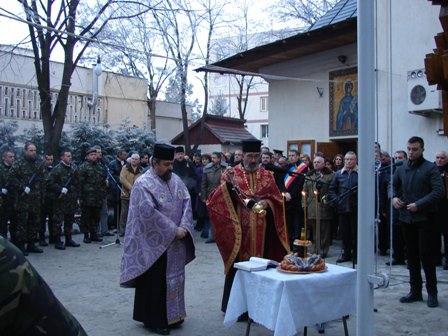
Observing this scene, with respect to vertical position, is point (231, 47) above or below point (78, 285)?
above

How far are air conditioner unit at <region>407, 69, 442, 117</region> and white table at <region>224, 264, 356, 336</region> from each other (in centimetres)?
678

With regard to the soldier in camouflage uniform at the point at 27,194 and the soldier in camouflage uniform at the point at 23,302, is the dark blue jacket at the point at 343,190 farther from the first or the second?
the soldier in camouflage uniform at the point at 23,302

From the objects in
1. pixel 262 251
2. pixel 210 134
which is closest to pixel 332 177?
pixel 262 251

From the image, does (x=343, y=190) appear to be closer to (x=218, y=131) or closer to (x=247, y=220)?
(x=247, y=220)

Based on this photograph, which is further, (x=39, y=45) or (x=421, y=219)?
(x=39, y=45)

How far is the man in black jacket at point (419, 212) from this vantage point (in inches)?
253

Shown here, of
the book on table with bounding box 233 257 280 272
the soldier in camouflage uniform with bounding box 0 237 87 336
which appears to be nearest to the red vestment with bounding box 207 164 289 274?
the book on table with bounding box 233 257 280 272

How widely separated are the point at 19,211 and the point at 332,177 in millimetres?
5920

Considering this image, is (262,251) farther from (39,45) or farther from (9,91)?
(9,91)

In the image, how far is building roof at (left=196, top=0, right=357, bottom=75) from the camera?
12.6 meters

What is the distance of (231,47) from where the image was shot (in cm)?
3006

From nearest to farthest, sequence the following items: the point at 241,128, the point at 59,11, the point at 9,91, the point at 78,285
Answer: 1. the point at 78,285
2. the point at 59,11
3. the point at 9,91
4. the point at 241,128

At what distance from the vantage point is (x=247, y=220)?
234 inches

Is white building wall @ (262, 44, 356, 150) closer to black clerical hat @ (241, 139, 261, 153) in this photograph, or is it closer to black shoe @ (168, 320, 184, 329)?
black clerical hat @ (241, 139, 261, 153)
